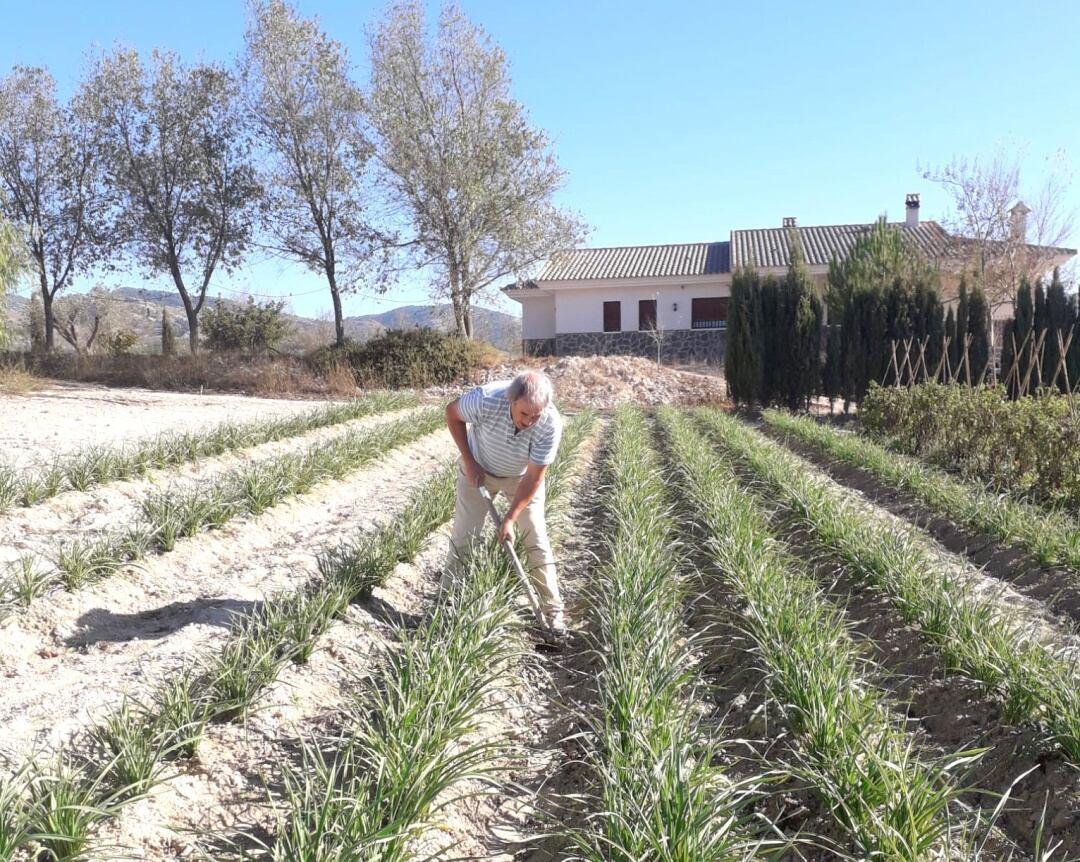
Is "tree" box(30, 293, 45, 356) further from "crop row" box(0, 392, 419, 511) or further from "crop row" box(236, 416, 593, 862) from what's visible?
"crop row" box(236, 416, 593, 862)

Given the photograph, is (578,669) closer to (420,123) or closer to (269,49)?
(420,123)

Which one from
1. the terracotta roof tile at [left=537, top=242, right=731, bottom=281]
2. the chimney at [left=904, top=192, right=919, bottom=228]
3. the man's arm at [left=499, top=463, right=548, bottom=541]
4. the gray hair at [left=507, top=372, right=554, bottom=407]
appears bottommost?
the man's arm at [left=499, top=463, right=548, bottom=541]

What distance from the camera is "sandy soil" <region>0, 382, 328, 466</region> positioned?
8801 millimetres

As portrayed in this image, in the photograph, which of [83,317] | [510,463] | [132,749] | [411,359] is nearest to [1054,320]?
[411,359]

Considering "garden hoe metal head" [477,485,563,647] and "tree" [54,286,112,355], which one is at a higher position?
"tree" [54,286,112,355]

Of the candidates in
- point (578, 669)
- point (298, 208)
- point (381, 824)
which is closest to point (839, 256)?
point (298, 208)

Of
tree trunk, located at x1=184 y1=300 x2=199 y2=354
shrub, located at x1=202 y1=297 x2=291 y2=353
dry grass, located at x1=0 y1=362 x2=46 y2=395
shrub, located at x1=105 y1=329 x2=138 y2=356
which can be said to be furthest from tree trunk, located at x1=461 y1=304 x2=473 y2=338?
shrub, located at x1=105 y1=329 x2=138 y2=356

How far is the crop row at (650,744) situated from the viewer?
2.33 m

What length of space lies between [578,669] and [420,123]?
2030 cm

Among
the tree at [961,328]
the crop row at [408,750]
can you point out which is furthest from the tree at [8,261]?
the tree at [961,328]

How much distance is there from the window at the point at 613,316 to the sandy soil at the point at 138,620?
919 inches

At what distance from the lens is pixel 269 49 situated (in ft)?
74.6

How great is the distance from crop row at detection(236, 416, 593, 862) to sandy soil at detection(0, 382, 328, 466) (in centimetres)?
553

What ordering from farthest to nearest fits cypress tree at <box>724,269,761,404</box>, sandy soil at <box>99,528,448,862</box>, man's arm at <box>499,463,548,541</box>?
cypress tree at <box>724,269,761,404</box>, man's arm at <box>499,463,548,541</box>, sandy soil at <box>99,528,448,862</box>
